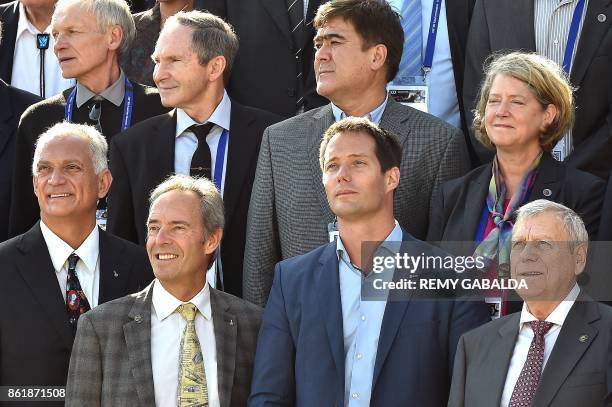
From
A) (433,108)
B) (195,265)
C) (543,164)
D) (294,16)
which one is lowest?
(195,265)

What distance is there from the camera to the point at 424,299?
6.20 metres

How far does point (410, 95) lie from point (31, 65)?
2.58 metres

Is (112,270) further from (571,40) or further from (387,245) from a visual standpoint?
(571,40)

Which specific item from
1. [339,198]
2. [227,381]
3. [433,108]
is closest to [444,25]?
[433,108]

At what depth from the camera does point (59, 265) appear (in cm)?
680

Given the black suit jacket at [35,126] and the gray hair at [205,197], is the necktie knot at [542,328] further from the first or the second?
the black suit jacket at [35,126]

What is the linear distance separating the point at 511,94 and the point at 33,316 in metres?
2.43

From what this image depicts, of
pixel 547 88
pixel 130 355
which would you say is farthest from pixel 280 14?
pixel 130 355

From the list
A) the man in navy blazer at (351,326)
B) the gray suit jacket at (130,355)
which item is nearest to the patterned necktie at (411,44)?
the man in navy blazer at (351,326)

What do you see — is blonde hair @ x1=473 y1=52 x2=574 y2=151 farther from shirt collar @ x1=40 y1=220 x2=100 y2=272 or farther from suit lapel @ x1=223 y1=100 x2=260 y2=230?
shirt collar @ x1=40 y1=220 x2=100 y2=272

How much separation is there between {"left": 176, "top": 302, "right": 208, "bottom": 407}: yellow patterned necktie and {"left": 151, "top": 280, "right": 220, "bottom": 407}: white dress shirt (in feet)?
0.06

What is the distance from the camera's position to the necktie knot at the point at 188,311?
6406 mm

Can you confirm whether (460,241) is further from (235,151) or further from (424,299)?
(235,151)

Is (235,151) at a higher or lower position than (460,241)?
higher
